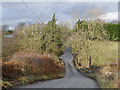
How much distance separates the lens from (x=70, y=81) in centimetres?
229

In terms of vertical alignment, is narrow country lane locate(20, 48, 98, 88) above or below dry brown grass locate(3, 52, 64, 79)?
below

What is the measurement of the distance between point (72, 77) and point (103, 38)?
1038mm

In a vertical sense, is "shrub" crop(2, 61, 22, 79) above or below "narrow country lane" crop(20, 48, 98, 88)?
above

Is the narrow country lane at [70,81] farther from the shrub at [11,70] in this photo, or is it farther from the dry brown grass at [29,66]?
the shrub at [11,70]

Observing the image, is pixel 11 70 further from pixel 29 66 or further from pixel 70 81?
pixel 70 81

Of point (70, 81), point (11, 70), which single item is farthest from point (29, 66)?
point (70, 81)

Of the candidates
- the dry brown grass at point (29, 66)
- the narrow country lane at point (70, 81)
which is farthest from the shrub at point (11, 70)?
the narrow country lane at point (70, 81)

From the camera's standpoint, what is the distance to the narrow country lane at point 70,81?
86.3 inches

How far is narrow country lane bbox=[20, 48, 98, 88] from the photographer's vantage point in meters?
2.19

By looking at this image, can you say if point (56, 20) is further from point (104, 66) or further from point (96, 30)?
point (104, 66)

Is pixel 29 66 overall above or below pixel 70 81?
above

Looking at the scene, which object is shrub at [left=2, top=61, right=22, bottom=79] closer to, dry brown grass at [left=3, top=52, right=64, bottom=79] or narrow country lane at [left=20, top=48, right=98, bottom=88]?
dry brown grass at [left=3, top=52, right=64, bottom=79]

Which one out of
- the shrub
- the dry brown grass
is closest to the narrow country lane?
the dry brown grass

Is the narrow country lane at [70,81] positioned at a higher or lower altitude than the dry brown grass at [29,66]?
lower
